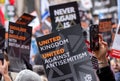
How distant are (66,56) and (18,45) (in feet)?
5.05

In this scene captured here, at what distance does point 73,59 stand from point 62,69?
0.15 metres

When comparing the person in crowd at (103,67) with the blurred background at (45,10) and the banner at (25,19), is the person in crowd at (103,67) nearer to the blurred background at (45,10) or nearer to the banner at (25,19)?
the banner at (25,19)

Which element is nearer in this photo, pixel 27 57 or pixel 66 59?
pixel 66 59

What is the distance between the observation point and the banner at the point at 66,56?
243 inches

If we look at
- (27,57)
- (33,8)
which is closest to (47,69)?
(27,57)

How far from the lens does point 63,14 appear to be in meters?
8.74

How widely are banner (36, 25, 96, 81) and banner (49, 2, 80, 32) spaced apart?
2.20m

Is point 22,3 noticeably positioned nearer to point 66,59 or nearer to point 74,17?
point 74,17

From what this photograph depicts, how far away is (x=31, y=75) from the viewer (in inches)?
218

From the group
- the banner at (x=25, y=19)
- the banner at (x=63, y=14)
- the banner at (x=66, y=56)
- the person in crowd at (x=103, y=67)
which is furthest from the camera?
the banner at (x=63, y=14)

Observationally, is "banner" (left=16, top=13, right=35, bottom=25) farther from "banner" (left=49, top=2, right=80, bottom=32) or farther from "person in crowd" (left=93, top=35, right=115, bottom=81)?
"person in crowd" (left=93, top=35, right=115, bottom=81)

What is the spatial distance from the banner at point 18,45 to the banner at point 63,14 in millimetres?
809

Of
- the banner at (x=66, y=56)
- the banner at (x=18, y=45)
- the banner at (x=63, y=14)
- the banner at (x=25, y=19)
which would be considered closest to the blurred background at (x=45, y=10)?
the banner at (x=63, y=14)

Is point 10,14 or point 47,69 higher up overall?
point 47,69
